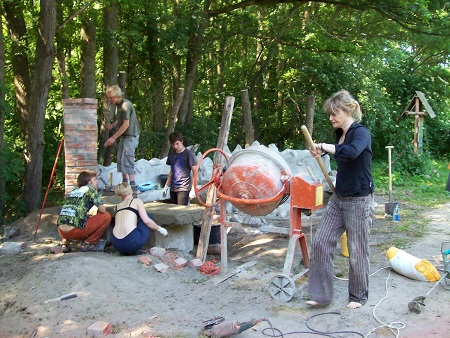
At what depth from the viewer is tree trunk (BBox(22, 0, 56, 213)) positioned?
29.4 feet

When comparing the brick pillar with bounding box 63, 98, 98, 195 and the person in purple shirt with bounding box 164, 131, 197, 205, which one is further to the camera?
the brick pillar with bounding box 63, 98, 98, 195

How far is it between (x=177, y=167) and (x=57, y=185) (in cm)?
550

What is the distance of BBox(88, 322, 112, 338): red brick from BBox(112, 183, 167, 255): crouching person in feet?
5.94

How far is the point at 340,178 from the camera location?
454 cm

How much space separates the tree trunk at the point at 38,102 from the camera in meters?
8.97

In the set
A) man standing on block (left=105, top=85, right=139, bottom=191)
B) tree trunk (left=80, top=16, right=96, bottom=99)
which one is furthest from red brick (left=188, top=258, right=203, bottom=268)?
tree trunk (left=80, top=16, right=96, bottom=99)

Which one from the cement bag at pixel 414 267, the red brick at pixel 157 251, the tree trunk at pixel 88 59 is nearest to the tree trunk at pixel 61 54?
the tree trunk at pixel 88 59

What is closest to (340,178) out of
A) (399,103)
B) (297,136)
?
(297,136)

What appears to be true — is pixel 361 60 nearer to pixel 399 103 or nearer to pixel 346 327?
pixel 399 103

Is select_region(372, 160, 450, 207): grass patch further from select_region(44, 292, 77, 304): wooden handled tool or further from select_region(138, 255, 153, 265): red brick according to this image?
select_region(44, 292, 77, 304): wooden handled tool

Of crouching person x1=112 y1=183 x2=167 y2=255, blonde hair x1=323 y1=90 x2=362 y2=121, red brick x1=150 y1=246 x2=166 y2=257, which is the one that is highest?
blonde hair x1=323 y1=90 x2=362 y2=121

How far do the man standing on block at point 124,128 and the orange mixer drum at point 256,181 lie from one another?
10.00 ft

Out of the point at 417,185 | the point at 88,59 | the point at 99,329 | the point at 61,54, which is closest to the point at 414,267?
the point at 99,329

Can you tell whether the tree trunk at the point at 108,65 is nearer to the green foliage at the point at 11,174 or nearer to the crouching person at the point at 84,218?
the green foliage at the point at 11,174
